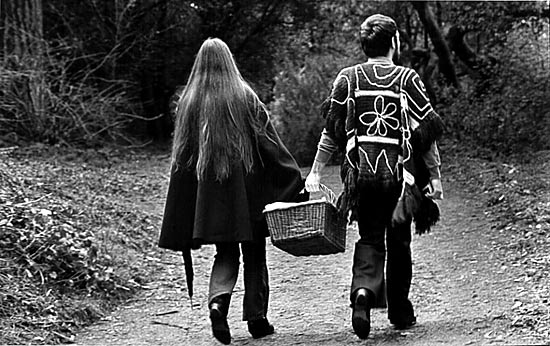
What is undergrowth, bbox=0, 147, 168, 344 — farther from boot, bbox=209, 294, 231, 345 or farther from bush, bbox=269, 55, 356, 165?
bush, bbox=269, 55, 356, 165

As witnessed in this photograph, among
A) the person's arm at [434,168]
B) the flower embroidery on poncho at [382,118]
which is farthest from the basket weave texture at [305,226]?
the person's arm at [434,168]

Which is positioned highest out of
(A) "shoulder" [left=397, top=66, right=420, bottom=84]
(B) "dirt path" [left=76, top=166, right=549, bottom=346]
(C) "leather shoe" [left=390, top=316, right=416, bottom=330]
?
(A) "shoulder" [left=397, top=66, right=420, bottom=84]

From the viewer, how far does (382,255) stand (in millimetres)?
6094

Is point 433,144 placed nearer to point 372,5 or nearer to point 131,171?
point 131,171

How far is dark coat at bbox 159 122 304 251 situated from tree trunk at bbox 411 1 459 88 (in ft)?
39.6

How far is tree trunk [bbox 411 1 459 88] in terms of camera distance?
1798 cm

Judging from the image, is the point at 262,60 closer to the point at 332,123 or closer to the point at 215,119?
the point at 215,119

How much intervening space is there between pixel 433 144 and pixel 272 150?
1.07 metres

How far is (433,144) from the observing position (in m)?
6.04

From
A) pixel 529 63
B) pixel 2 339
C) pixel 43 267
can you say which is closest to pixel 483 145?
pixel 529 63

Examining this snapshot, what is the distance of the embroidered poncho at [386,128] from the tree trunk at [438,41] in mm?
12163

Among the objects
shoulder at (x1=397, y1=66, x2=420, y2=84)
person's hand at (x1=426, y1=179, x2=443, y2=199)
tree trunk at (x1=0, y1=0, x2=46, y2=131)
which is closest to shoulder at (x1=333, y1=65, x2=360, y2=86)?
shoulder at (x1=397, y1=66, x2=420, y2=84)

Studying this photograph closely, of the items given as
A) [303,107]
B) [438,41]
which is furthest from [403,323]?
[438,41]

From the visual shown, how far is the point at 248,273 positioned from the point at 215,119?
3.44 ft
